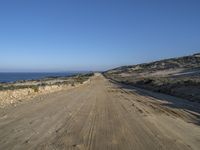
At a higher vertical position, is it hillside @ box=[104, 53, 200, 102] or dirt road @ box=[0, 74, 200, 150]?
dirt road @ box=[0, 74, 200, 150]

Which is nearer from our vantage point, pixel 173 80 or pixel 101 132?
pixel 101 132

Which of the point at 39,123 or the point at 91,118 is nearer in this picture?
the point at 39,123

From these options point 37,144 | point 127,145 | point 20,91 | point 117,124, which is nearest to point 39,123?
point 117,124

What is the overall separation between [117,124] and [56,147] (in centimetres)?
455

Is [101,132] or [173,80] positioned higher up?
[101,132]

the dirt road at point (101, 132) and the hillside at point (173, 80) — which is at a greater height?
the dirt road at point (101, 132)

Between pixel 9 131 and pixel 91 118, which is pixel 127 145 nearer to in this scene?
pixel 9 131

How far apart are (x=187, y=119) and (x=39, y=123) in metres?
6.74

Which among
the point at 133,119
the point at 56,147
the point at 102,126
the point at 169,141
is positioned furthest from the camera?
the point at 133,119

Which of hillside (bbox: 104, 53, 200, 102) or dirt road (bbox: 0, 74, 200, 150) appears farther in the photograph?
hillside (bbox: 104, 53, 200, 102)

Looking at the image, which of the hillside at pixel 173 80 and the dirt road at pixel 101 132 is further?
the hillside at pixel 173 80

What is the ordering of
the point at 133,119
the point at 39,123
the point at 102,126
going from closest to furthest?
the point at 102,126 → the point at 39,123 → the point at 133,119

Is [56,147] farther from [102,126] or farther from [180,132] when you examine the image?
[180,132]

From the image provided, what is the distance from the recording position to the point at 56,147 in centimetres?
903
